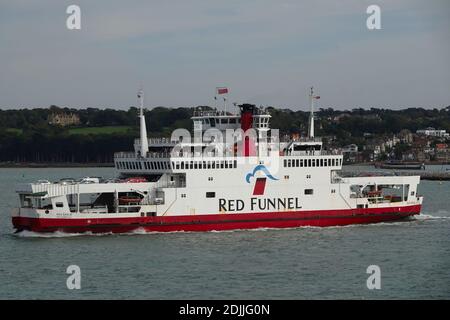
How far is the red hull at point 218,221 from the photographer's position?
41469mm

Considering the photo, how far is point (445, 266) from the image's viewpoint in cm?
3559

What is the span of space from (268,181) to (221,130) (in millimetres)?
3665

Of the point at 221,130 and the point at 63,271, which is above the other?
the point at 221,130

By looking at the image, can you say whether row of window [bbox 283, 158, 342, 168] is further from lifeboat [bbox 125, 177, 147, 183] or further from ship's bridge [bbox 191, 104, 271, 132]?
lifeboat [bbox 125, 177, 147, 183]

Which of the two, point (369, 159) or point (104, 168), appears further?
point (369, 159)

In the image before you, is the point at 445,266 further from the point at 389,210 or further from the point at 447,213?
the point at 447,213

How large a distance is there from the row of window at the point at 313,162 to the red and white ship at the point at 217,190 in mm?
46

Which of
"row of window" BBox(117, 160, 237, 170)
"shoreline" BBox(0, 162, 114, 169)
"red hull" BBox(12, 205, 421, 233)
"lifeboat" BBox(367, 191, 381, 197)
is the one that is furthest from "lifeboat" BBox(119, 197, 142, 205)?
"shoreline" BBox(0, 162, 114, 169)

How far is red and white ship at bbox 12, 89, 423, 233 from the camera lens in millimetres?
41844

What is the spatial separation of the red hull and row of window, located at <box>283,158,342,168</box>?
2.15m

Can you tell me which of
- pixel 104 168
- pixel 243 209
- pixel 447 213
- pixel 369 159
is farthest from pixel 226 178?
pixel 369 159

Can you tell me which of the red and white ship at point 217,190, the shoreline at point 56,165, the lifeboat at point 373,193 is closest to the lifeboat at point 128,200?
the red and white ship at point 217,190

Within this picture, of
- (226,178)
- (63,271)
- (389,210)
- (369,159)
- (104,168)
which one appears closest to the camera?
(63,271)

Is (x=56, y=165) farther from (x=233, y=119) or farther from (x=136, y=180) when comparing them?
(x=136, y=180)
